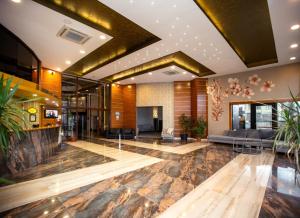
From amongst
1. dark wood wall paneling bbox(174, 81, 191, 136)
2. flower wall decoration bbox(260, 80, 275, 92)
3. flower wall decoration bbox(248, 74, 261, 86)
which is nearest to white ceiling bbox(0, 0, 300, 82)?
flower wall decoration bbox(260, 80, 275, 92)

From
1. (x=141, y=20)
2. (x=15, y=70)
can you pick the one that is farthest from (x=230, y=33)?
(x=15, y=70)

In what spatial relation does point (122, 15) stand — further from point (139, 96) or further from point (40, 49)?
point (139, 96)

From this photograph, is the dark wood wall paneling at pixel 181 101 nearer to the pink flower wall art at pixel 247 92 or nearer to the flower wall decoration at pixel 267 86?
the pink flower wall art at pixel 247 92

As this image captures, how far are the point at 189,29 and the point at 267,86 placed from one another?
6025mm

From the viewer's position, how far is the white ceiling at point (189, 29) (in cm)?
364

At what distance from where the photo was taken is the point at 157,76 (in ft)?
32.1

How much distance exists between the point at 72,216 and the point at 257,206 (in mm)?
2941

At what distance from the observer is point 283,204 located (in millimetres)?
2699

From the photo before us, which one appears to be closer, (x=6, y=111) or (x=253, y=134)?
(x=6, y=111)

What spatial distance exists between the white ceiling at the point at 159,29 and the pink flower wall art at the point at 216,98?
252cm

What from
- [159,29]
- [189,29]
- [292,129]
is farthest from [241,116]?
[292,129]

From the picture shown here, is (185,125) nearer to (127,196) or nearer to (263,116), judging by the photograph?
(263,116)

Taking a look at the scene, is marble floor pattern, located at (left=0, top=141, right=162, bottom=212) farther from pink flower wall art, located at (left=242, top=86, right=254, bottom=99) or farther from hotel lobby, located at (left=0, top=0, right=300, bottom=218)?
pink flower wall art, located at (left=242, top=86, right=254, bottom=99)

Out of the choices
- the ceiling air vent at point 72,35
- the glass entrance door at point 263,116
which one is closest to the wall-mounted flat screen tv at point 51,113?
the ceiling air vent at point 72,35
